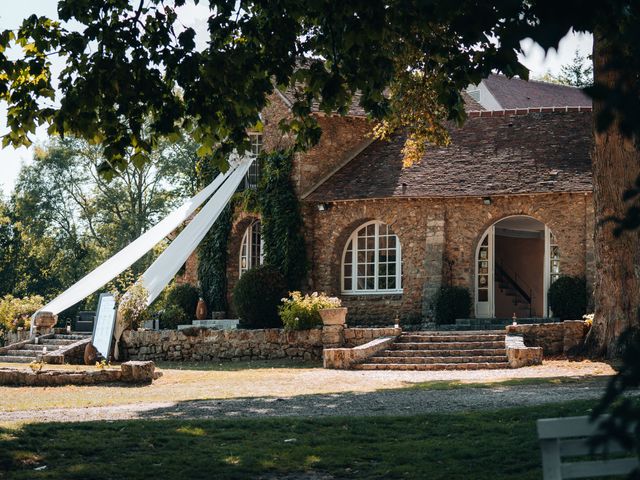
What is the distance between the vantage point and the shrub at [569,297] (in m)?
21.7

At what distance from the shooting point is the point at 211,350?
2178cm

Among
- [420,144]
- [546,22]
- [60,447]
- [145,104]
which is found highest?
[420,144]

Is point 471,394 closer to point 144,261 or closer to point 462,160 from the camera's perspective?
point 462,160

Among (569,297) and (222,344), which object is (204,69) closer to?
(222,344)

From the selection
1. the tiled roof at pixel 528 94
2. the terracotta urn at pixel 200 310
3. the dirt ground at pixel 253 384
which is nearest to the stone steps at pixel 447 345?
the dirt ground at pixel 253 384

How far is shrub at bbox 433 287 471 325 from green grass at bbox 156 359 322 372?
4062 millimetres

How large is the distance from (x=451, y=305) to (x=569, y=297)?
275cm

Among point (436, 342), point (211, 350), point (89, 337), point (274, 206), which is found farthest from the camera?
point (274, 206)

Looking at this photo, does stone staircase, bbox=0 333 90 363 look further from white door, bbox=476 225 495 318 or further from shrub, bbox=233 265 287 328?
white door, bbox=476 225 495 318

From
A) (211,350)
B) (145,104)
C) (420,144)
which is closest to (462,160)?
(420,144)

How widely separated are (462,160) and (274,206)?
499 centimetres

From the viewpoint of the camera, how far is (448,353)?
18844 mm

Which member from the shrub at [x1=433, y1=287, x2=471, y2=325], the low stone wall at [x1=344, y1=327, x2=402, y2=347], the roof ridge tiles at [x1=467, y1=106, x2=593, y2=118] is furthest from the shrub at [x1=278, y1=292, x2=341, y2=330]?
the roof ridge tiles at [x1=467, y1=106, x2=593, y2=118]

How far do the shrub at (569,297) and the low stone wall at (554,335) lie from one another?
2.36 meters
